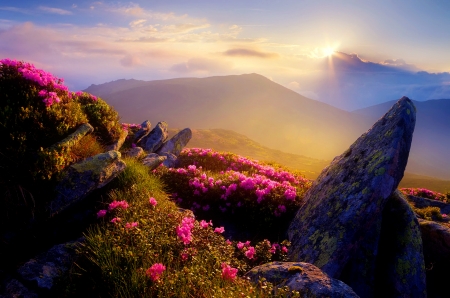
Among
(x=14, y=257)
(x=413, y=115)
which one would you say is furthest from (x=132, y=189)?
(x=413, y=115)

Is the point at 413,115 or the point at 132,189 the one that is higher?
the point at 413,115

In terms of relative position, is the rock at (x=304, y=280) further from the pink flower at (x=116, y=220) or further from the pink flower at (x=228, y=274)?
the pink flower at (x=116, y=220)

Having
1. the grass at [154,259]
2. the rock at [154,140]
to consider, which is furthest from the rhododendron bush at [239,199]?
the rock at [154,140]

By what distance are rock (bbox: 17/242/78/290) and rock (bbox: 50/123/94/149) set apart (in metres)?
3.29

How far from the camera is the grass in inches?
212

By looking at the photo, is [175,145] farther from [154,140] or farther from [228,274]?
[228,274]

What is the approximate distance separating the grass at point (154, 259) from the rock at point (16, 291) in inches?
27.7

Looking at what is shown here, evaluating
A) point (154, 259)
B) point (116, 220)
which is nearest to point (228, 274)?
point (154, 259)

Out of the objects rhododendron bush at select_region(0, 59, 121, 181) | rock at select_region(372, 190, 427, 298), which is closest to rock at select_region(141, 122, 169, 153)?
rhododendron bush at select_region(0, 59, 121, 181)

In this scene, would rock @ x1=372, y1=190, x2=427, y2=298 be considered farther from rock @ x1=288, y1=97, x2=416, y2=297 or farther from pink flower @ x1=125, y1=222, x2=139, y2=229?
pink flower @ x1=125, y1=222, x2=139, y2=229

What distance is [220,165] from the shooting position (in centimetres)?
1875

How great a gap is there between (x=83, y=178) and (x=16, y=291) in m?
3.37

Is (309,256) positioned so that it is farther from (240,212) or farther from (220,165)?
(220,165)

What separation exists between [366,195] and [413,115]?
11.5 feet
